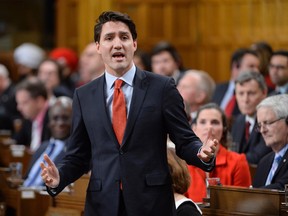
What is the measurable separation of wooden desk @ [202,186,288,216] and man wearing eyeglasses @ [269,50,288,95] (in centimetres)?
353

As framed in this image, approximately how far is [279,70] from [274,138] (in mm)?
2810

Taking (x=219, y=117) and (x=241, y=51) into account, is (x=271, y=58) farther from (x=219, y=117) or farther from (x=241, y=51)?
(x=219, y=117)

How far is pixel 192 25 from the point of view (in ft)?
37.9

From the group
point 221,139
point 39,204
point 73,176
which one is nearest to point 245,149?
point 221,139

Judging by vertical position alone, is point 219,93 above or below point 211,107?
above

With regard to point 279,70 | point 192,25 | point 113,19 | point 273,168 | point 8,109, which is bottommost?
point 273,168

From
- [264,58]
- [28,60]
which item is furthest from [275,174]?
[28,60]

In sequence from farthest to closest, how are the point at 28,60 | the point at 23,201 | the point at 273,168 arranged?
1. the point at 28,60
2. the point at 23,201
3. the point at 273,168

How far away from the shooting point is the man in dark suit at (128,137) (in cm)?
373

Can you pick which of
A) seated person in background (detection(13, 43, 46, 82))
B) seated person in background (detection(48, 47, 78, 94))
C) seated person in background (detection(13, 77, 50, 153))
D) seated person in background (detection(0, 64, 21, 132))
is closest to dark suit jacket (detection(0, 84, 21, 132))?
seated person in background (detection(0, 64, 21, 132))

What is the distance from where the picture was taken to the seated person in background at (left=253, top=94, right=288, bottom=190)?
5184 mm

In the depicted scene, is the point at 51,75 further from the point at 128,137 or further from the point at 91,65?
the point at 128,137

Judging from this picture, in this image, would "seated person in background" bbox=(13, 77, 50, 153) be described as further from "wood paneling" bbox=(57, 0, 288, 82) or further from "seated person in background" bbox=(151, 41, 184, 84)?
"wood paneling" bbox=(57, 0, 288, 82)

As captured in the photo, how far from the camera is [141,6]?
1160 centimetres
